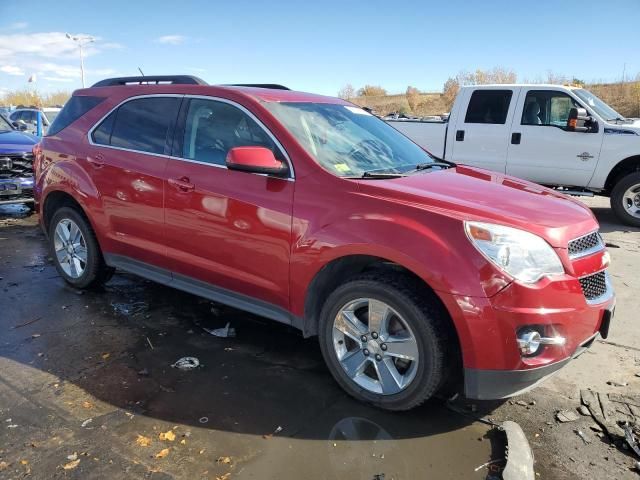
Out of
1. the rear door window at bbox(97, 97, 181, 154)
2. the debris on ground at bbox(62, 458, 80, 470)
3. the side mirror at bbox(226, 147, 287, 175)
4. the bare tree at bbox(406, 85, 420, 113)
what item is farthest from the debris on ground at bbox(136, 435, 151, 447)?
the bare tree at bbox(406, 85, 420, 113)

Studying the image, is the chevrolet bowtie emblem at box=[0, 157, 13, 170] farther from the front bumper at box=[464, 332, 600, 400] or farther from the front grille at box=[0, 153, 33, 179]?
the front bumper at box=[464, 332, 600, 400]

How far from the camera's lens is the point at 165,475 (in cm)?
257

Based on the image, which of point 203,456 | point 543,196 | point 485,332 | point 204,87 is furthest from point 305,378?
point 204,87

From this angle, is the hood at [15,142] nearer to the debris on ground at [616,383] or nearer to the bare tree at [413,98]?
the debris on ground at [616,383]

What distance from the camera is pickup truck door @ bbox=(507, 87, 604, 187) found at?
27.8ft

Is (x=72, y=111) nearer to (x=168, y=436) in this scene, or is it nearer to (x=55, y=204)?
(x=55, y=204)

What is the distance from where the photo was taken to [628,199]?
8.34 metres

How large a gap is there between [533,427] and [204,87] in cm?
320

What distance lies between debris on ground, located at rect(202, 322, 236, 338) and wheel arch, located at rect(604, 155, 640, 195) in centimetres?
699

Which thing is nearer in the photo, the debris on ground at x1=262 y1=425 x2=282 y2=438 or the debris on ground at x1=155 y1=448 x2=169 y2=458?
the debris on ground at x1=155 y1=448 x2=169 y2=458

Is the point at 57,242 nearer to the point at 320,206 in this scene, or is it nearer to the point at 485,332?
the point at 320,206

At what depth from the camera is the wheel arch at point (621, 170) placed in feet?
27.1

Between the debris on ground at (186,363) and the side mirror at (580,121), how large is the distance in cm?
715

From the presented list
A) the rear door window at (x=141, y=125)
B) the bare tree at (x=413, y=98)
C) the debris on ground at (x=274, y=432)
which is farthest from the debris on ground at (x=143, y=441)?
the bare tree at (x=413, y=98)
